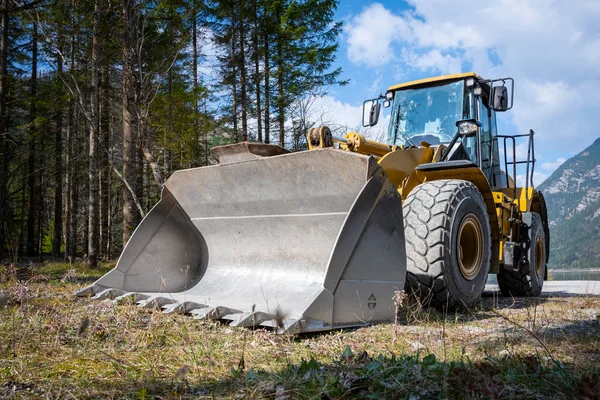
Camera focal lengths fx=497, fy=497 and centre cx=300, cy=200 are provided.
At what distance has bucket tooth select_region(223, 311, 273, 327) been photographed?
3.20 metres

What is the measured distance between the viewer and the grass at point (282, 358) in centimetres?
201

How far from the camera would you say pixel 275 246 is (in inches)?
179

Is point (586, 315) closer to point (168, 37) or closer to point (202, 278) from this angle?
point (202, 278)

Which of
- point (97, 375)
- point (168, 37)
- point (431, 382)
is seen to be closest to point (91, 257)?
point (168, 37)

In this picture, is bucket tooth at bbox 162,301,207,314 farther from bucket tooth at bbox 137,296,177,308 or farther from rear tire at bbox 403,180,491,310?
rear tire at bbox 403,180,491,310

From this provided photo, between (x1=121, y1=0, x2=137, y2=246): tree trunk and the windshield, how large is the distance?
4.71m

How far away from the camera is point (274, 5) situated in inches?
666

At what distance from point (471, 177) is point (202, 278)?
9.73 feet

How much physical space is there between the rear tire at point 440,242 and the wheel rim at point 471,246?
12 millimetres

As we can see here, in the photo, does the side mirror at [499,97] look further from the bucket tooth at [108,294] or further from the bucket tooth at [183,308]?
the bucket tooth at [108,294]

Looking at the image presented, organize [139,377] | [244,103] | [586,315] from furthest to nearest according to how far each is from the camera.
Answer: [244,103], [586,315], [139,377]

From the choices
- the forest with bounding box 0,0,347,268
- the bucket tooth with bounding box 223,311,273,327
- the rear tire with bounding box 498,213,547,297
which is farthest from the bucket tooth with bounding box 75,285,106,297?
the forest with bounding box 0,0,347,268

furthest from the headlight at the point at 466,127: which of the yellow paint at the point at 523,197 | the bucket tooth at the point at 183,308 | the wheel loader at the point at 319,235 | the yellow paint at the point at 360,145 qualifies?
the bucket tooth at the point at 183,308

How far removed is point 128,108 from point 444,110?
19.0 ft
